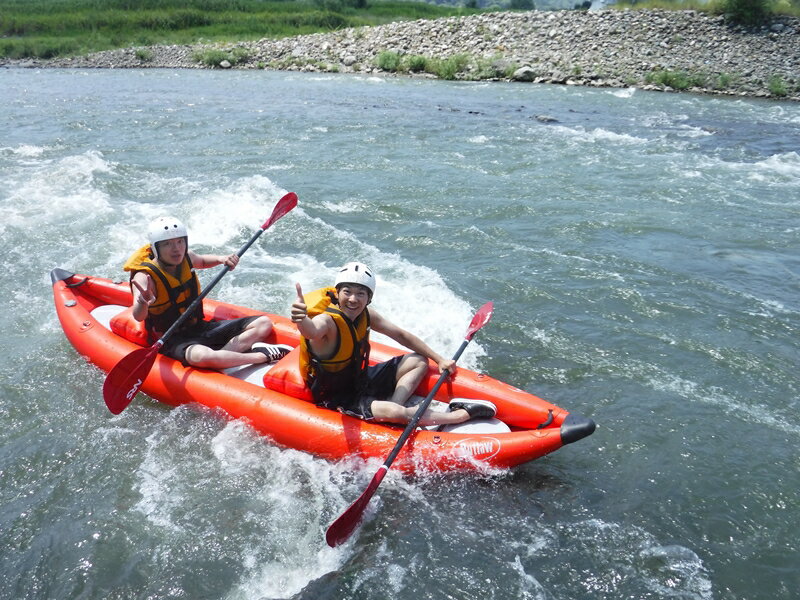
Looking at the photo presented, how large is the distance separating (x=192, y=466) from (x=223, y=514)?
0.50m

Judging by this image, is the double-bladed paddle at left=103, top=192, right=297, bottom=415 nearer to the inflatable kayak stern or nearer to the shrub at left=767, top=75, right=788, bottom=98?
the inflatable kayak stern

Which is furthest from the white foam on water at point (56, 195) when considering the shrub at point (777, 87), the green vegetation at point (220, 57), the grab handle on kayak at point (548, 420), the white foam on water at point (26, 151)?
the green vegetation at point (220, 57)

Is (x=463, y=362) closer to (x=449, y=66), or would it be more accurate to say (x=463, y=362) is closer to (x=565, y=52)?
(x=449, y=66)

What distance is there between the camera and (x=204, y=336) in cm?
486

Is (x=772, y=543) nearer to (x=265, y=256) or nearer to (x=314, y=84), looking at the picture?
(x=265, y=256)

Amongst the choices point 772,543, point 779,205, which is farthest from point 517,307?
point 779,205

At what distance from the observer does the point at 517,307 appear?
6203 mm

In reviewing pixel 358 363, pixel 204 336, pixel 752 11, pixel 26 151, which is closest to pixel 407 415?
pixel 358 363

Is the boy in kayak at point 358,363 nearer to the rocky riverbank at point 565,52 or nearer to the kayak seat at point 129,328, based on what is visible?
the kayak seat at point 129,328

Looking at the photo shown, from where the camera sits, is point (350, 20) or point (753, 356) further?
point (350, 20)

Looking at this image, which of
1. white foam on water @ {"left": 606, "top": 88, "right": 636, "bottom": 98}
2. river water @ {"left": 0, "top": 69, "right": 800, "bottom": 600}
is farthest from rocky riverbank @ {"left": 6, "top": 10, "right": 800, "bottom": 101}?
river water @ {"left": 0, "top": 69, "right": 800, "bottom": 600}

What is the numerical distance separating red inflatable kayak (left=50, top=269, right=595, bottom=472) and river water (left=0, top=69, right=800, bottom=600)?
4.8 inches

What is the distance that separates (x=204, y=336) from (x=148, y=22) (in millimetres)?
35627

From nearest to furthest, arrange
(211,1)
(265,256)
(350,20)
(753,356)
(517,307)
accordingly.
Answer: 1. (753,356)
2. (517,307)
3. (265,256)
4. (350,20)
5. (211,1)
